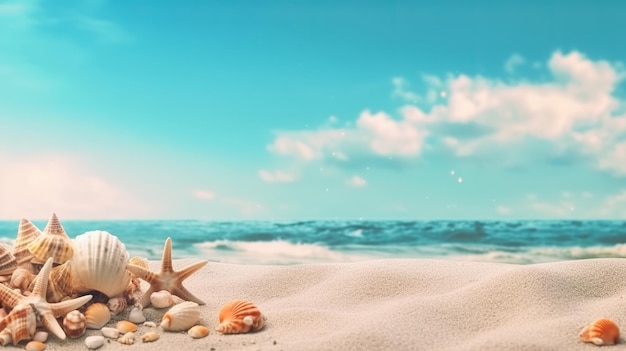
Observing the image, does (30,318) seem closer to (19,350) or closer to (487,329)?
(19,350)

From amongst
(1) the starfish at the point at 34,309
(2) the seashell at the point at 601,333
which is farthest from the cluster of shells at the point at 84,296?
(2) the seashell at the point at 601,333

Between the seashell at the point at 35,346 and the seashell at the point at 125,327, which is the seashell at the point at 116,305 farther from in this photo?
the seashell at the point at 35,346

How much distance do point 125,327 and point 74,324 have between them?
25cm

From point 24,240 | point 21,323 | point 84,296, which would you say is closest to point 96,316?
point 84,296

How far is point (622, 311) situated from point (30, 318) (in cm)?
318

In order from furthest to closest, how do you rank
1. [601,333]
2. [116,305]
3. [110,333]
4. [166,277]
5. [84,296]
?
[166,277] < [116,305] < [84,296] < [110,333] < [601,333]

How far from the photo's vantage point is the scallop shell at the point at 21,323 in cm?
290

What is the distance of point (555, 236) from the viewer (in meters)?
12.2

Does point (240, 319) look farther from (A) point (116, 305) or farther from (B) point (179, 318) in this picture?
(A) point (116, 305)

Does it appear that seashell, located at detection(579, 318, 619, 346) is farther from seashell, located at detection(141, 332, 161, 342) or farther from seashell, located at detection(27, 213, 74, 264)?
seashell, located at detection(27, 213, 74, 264)

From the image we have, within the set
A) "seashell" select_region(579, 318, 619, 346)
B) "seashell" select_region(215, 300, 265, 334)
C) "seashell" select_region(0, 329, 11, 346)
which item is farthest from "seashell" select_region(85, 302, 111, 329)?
"seashell" select_region(579, 318, 619, 346)

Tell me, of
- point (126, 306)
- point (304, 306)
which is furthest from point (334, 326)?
point (126, 306)

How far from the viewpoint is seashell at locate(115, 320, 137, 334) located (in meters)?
3.06

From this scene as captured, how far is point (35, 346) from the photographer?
2.85 meters
